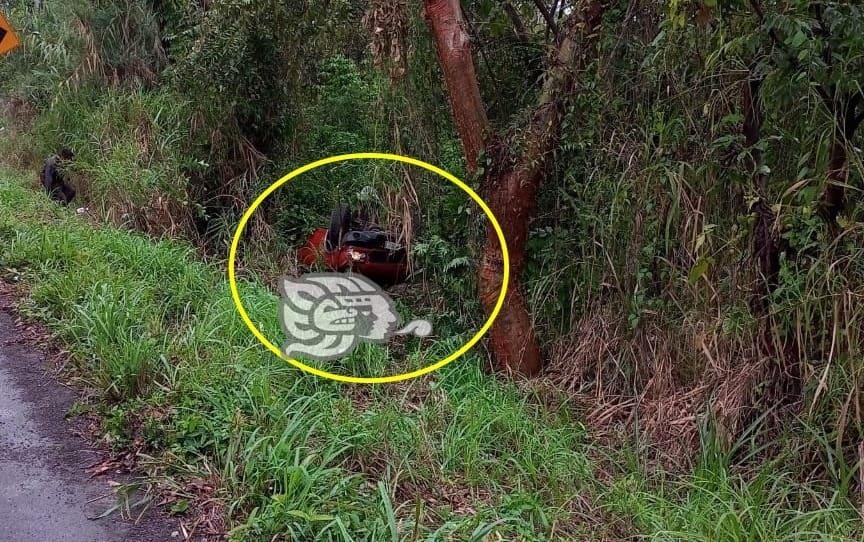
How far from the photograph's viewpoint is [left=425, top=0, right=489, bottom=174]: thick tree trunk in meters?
3.80

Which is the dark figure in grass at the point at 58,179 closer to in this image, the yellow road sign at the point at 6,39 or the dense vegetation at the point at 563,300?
the yellow road sign at the point at 6,39

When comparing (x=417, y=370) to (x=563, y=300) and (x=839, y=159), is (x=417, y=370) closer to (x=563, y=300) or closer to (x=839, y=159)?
(x=563, y=300)

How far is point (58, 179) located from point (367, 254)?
4452 mm

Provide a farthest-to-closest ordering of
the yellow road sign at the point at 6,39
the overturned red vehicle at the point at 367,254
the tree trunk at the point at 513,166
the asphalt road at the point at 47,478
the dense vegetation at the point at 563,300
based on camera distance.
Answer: the yellow road sign at the point at 6,39 → the overturned red vehicle at the point at 367,254 → the tree trunk at the point at 513,166 → the dense vegetation at the point at 563,300 → the asphalt road at the point at 47,478

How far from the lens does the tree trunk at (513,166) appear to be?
367cm

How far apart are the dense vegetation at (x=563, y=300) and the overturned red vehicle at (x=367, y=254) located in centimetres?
29

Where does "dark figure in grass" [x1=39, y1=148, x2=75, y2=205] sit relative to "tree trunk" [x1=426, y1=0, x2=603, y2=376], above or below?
above

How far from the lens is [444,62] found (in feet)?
12.7

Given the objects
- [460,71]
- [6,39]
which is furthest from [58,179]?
[460,71]

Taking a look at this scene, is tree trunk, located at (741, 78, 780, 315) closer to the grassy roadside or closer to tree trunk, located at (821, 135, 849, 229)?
tree trunk, located at (821, 135, 849, 229)

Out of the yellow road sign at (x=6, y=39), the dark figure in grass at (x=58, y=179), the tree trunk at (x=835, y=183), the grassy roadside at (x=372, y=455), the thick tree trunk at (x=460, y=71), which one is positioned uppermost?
the yellow road sign at (x=6, y=39)

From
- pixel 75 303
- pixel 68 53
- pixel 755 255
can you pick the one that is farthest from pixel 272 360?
pixel 68 53

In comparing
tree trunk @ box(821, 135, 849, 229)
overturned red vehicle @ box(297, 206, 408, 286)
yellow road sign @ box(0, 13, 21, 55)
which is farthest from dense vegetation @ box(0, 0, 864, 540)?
yellow road sign @ box(0, 13, 21, 55)

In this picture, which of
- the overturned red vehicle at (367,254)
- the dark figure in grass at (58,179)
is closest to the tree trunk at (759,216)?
the overturned red vehicle at (367,254)
